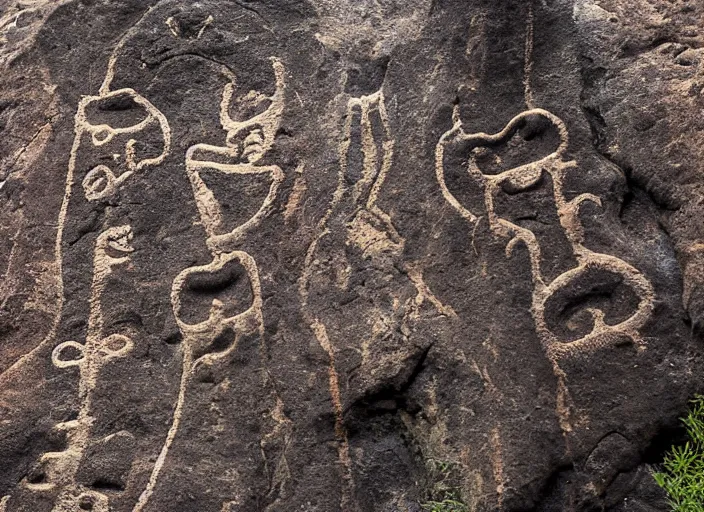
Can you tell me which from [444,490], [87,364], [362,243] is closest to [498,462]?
[444,490]

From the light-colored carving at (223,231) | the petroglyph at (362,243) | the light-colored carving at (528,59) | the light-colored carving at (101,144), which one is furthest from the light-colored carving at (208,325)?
the light-colored carving at (528,59)

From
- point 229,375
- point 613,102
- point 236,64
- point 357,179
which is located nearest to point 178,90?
point 236,64

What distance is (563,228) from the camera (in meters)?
2.65

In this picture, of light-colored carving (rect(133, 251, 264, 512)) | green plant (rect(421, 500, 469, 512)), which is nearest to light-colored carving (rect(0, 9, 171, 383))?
light-colored carving (rect(133, 251, 264, 512))

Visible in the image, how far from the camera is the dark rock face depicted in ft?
8.16

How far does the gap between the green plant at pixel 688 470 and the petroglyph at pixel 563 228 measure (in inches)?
8.8

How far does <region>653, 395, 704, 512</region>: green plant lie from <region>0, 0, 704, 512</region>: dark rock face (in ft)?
0.15

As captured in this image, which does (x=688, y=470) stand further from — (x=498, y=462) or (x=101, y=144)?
(x=101, y=144)

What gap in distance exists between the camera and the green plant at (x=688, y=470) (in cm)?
231

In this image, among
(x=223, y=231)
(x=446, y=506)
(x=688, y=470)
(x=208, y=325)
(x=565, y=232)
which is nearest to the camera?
(x=688, y=470)

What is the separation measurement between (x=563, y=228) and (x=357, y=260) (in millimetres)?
590

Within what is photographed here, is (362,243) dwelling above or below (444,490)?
above

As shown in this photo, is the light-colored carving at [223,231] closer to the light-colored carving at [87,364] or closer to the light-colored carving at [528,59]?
the light-colored carving at [87,364]

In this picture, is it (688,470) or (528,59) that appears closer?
(688,470)
